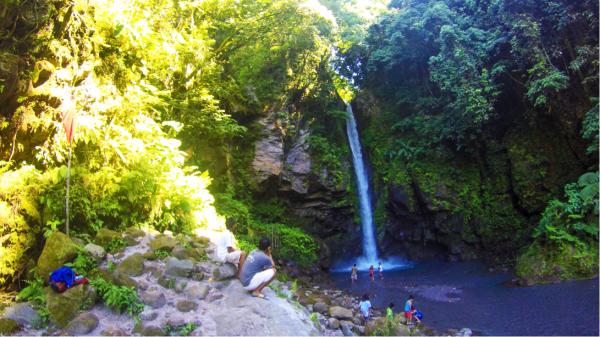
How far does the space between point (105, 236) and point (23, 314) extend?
5.26ft

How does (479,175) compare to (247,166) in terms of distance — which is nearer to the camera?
(247,166)

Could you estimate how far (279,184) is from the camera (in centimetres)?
1659

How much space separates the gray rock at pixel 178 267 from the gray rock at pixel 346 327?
14.0 feet

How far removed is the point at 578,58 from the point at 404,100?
828 cm

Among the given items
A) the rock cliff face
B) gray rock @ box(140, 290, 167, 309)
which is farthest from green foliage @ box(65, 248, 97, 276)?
the rock cliff face

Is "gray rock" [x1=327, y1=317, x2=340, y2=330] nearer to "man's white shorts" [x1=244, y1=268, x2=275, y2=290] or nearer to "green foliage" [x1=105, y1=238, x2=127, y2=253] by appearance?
"man's white shorts" [x1=244, y1=268, x2=275, y2=290]

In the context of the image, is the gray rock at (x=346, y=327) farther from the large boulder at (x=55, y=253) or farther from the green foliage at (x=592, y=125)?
the green foliage at (x=592, y=125)

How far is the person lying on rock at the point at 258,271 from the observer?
538 centimetres

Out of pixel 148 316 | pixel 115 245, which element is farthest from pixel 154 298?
pixel 115 245

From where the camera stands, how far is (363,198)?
19.5m

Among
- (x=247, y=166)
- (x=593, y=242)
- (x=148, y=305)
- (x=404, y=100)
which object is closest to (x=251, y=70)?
(x=247, y=166)

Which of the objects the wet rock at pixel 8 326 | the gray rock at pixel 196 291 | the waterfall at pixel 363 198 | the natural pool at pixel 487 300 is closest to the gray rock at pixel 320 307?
the natural pool at pixel 487 300

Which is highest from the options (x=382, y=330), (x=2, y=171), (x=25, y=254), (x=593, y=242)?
(x=2, y=171)

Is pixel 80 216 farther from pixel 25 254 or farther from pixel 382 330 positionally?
pixel 382 330
